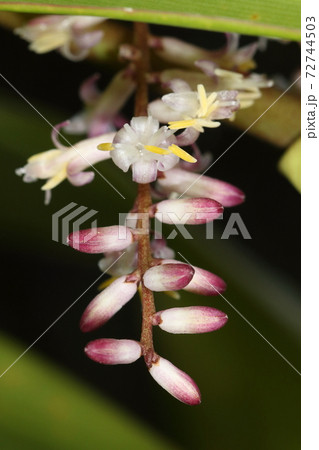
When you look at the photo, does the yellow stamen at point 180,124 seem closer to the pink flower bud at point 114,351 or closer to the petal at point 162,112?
the petal at point 162,112

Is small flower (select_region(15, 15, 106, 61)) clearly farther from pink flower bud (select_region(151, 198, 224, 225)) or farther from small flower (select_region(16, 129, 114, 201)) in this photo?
pink flower bud (select_region(151, 198, 224, 225))

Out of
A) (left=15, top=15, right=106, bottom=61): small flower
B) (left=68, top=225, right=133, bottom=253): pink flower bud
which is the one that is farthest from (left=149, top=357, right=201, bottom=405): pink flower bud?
(left=15, top=15, right=106, bottom=61): small flower

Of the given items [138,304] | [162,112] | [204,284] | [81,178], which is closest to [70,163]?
[81,178]

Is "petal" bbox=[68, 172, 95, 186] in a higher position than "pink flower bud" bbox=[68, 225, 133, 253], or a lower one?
higher

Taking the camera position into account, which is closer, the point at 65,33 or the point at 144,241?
Result: the point at 144,241

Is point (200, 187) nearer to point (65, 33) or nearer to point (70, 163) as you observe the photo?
point (70, 163)
